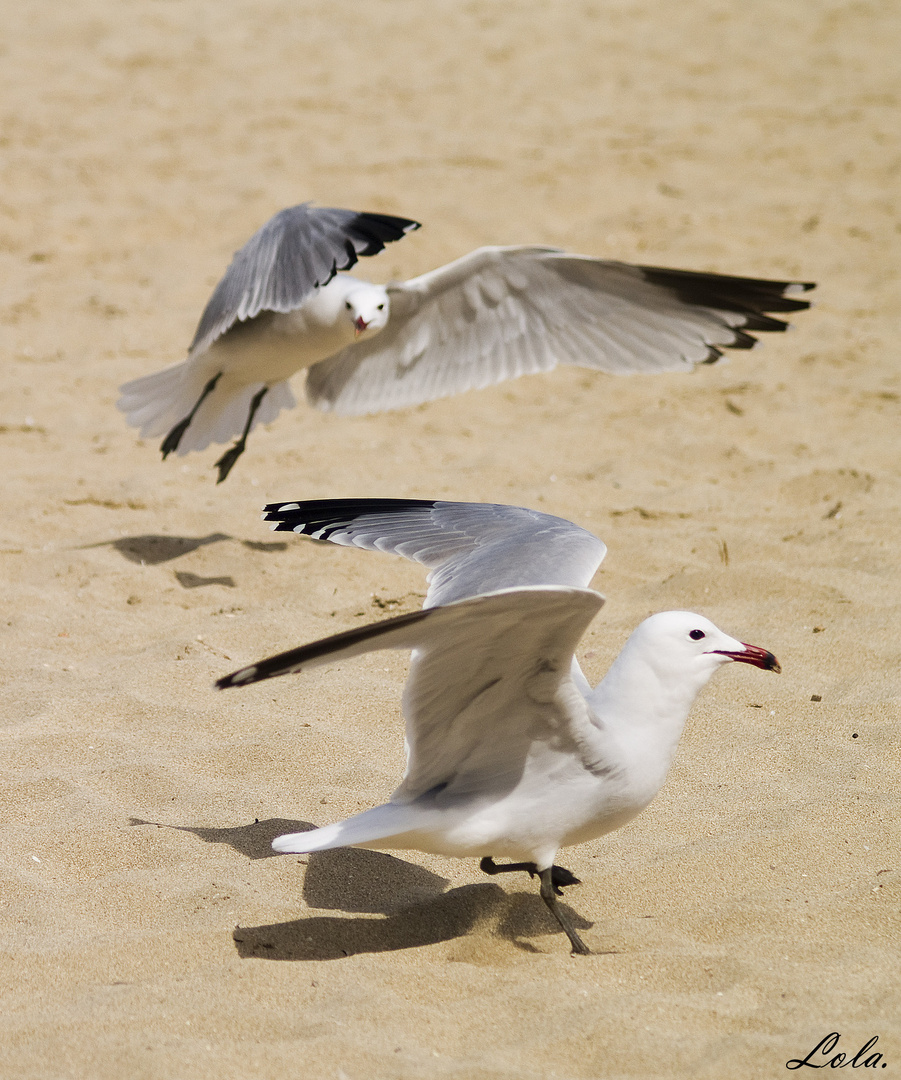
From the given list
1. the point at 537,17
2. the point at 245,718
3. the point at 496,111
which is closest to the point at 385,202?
the point at 496,111

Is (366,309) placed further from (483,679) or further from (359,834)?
(359,834)

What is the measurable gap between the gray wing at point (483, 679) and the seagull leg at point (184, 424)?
2.82 meters

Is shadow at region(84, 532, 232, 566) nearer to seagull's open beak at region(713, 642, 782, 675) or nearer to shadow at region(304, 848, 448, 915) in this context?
shadow at region(304, 848, 448, 915)

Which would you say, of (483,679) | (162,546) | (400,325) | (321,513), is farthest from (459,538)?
(400,325)

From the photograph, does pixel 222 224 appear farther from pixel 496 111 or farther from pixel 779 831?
pixel 779 831

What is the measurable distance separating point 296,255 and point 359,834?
7.48 ft

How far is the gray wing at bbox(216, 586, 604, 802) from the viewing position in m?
1.96

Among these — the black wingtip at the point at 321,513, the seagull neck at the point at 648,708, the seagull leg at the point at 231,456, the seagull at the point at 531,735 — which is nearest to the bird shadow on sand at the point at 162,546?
Result: the seagull leg at the point at 231,456

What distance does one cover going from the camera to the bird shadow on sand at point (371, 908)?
2.35 m

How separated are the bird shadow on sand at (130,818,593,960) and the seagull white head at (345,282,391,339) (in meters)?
2.22

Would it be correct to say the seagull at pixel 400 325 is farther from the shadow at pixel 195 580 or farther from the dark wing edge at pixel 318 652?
the dark wing edge at pixel 318 652

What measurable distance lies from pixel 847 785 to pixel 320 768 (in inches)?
45.2

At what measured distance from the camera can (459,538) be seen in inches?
106
